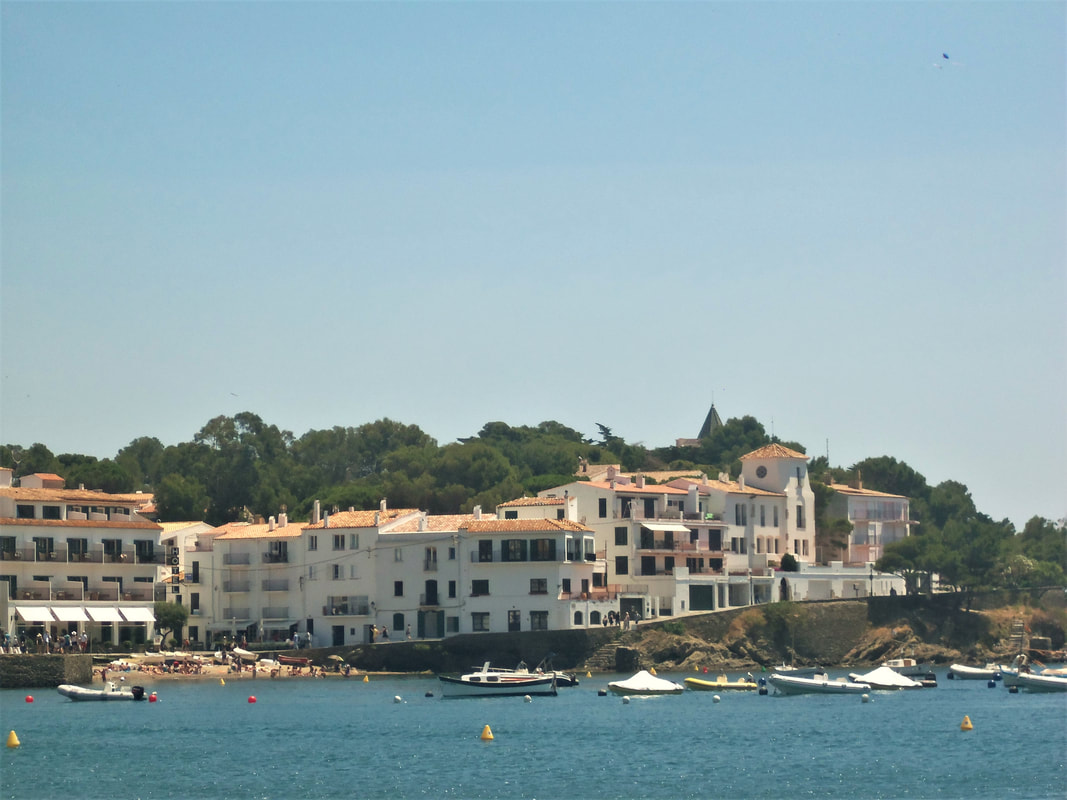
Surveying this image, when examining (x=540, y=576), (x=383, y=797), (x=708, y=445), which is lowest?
(x=383, y=797)

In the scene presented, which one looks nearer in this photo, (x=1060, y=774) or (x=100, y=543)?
(x=1060, y=774)

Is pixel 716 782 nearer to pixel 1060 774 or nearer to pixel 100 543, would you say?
pixel 1060 774

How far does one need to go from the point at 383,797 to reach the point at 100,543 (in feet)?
166

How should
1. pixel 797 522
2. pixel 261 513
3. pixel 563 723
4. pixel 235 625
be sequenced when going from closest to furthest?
pixel 563 723 → pixel 235 625 → pixel 797 522 → pixel 261 513

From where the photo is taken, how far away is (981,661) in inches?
4235

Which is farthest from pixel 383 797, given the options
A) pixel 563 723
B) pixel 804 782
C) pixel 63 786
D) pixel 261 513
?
pixel 261 513

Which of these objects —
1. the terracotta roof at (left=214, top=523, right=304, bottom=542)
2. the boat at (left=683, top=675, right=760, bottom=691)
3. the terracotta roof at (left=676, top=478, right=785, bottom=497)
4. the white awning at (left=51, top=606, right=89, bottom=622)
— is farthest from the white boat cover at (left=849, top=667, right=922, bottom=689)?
the white awning at (left=51, top=606, right=89, bottom=622)

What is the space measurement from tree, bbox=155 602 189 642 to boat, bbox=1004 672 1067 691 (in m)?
48.4

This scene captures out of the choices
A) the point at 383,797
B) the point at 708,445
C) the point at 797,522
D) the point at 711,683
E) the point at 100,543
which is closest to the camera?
the point at 383,797

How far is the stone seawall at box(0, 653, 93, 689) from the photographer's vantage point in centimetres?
7875

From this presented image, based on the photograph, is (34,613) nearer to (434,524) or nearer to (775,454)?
(434,524)

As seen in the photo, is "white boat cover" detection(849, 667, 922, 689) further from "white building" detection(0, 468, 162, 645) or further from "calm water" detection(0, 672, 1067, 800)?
"white building" detection(0, 468, 162, 645)

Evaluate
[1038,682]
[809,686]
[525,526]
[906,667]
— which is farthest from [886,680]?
[525,526]

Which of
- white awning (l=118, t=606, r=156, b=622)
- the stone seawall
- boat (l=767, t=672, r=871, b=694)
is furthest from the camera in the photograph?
white awning (l=118, t=606, r=156, b=622)
